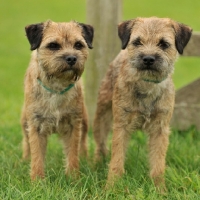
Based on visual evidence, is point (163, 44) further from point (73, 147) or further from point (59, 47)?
point (73, 147)

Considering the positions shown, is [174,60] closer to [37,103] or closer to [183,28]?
[183,28]

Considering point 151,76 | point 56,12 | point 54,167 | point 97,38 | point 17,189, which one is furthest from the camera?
point 56,12

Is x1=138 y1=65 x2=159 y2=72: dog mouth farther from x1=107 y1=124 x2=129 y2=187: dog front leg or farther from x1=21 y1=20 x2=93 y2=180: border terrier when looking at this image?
x1=107 y1=124 x2=129 y2=187: dog front leg

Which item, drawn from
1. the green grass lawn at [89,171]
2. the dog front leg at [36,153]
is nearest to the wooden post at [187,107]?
the green grass lawn at [89,171]

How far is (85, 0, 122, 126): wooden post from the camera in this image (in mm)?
7004

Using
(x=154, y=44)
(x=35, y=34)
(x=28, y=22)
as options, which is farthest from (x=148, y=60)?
(x=28, y=22)

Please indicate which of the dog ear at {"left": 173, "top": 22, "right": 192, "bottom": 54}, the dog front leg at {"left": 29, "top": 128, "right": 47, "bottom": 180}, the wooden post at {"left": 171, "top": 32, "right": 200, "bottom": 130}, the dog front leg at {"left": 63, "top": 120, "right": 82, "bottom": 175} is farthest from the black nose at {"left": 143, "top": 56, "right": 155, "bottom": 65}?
the wooden post at {"left": 171, "top": 32, "right": 200, "bottom": 130}

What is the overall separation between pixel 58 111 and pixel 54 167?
808mm

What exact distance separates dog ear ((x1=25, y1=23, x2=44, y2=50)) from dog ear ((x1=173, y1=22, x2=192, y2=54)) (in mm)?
1350

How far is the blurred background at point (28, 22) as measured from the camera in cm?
1073

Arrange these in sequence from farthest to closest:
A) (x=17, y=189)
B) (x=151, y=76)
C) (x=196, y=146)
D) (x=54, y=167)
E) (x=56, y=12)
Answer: (x=56, y=12) → (x=196, y=146) → (x=54, y=167) → (x=151, y=76) → (x=17, y=189)

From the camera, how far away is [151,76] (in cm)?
531

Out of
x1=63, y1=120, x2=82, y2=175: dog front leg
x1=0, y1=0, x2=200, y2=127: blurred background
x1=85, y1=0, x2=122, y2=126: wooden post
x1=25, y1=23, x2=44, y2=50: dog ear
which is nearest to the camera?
x1=25, y1=23, x2=44, y2=50: dog ear

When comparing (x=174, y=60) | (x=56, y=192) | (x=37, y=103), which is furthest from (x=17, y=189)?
(x=174, y=60)
